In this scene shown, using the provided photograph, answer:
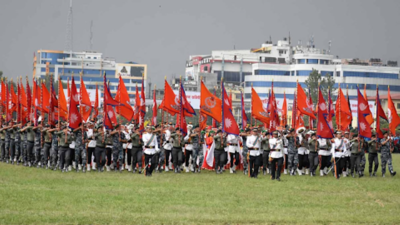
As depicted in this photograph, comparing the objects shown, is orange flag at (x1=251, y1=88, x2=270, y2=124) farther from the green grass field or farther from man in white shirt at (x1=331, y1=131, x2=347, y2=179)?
the green grass field

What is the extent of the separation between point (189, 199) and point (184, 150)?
10.2 m

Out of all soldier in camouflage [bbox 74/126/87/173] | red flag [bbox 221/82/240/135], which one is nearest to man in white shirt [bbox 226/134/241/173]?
red flag [bbox 221/82/240/135]

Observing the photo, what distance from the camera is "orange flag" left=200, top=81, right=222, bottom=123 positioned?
27.6 metres

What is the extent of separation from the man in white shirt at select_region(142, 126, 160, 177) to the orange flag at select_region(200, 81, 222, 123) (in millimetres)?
2868

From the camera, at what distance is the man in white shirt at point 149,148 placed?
82.2 ft

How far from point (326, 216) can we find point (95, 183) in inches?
323

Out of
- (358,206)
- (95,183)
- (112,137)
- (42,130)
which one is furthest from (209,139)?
(358,206)

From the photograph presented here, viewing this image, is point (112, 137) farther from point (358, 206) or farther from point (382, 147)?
point (358, 206)

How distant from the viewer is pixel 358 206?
17.6 meters

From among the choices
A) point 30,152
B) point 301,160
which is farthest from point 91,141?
point 301,160

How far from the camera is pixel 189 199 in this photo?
710 inches

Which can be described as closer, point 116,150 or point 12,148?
point 116,150

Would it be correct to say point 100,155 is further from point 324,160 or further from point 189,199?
point 189,199

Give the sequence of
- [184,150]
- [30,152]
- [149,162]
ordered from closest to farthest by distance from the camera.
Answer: [149,162]
[184,150]
[30,152]
